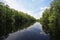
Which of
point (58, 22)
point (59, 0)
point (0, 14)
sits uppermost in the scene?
point (59, 0)

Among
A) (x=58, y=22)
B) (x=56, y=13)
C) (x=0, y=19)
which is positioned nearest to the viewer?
(x=0, y=19)

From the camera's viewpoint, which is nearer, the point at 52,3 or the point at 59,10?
the point at 59,10

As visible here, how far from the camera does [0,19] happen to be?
159 ft

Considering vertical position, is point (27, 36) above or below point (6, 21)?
above

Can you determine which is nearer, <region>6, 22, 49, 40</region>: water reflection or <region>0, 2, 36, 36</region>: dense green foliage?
<region>6, 22, 49, 40</region>: water reflection

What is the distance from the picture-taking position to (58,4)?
60.6 m

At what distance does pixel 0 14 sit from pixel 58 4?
76.4ft

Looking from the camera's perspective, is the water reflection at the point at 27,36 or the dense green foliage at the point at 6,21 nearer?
the water reflection at the point at 27,36

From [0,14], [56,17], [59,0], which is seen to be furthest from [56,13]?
[0,14]

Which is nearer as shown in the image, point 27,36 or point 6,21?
point 27,36

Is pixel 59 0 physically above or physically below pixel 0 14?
above

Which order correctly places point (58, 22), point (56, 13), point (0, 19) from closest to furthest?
1. point (0, 19)
2. point (58, 22)
3. point (56, 13)

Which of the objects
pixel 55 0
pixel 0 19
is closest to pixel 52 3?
pixel 55 0

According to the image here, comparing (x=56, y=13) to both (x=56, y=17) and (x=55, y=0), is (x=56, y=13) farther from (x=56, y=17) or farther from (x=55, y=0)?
(x=55, y=0)
